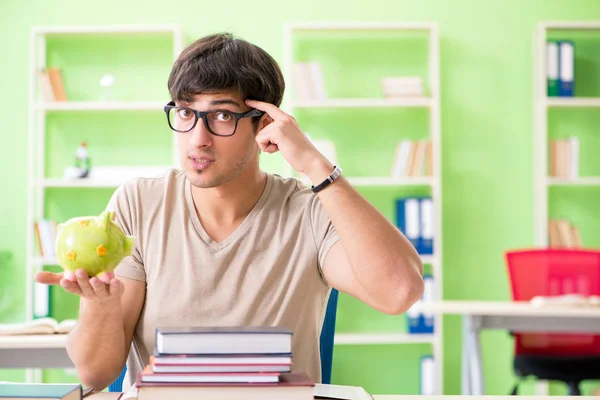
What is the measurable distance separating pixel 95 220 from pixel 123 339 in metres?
0.32

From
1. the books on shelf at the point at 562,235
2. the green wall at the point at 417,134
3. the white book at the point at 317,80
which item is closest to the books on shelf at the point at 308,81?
the white book at the point at 317,80

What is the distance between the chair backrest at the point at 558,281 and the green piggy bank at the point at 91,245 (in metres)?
2.59

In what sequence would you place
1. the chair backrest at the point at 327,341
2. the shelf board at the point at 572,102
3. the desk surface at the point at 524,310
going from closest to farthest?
the chair backrest at the point at 327,341 < the desk surface at the point at 524,310 < the shelf board at the point at 572,102

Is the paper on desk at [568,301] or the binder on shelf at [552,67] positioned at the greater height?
the binder on shelf at [552,67]

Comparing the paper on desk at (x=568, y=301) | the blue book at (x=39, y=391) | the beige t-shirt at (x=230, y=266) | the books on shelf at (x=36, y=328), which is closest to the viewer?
the blue book at (x=39, y=391)

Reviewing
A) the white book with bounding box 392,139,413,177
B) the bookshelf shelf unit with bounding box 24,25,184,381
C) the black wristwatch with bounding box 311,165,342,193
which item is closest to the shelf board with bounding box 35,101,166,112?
the bookshelf shelf unit with bounding box 24,25,184,381

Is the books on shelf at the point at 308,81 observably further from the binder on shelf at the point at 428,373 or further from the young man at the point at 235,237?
the young man at the point at 235,237

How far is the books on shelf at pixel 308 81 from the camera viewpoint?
4.54m

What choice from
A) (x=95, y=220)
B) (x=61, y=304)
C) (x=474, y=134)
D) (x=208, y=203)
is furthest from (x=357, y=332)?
(x=95, y=220)

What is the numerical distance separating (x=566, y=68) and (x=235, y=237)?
3390mm

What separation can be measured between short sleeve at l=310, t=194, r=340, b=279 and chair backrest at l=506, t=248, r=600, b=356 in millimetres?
2093

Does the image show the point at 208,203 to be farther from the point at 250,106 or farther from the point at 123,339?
the point at 123,339

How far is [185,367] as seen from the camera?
1.16 metres

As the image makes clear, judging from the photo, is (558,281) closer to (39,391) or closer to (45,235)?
(45,235)
